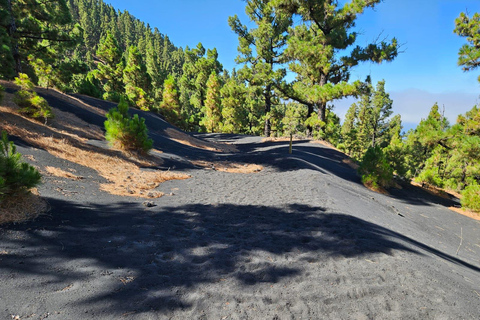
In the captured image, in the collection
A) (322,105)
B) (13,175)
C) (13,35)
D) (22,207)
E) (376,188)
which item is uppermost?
(322,105)

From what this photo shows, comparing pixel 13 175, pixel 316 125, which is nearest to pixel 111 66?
pixel 316 125

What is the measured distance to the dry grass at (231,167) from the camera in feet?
33.5

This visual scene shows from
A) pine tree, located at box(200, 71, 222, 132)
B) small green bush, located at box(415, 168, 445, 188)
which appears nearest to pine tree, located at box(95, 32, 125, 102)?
pine tree, located at box(200, 71, 222, 132)

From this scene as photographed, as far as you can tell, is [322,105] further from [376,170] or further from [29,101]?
[29,101]

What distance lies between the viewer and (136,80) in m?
26.7

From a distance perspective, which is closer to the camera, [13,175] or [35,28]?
[13,175]

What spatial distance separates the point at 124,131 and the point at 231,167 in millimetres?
4843

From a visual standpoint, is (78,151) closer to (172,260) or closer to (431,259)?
(172,260)

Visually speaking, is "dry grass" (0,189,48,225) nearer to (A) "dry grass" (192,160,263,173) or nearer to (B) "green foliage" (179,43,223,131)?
(A) "dry grass" (192,160,263,173)

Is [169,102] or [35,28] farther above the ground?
[35,28]

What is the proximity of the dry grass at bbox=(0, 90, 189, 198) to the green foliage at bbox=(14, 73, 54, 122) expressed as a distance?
29 centimetres

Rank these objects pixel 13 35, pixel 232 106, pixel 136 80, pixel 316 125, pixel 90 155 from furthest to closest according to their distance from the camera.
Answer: pixel 232 106 → pixel 136 80 → pixel 316 125 → pixel 13 35 → pixel 90 155

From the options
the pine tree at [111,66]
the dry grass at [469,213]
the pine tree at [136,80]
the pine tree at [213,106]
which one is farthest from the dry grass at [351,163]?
the pine tree at [111,66]

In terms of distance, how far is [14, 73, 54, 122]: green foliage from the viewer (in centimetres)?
764
